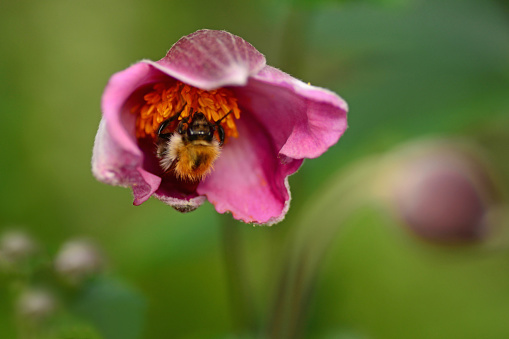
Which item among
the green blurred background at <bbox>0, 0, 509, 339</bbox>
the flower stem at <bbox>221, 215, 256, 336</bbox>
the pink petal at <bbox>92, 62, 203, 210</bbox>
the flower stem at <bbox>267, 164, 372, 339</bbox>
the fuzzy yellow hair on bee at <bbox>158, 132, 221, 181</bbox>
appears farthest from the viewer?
the green blurred background at <bbox>0, 0, 509, 339</bbox>

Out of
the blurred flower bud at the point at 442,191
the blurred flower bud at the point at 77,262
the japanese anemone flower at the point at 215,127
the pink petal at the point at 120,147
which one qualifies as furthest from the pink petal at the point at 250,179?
the blurred flower bud at the point at 442,191

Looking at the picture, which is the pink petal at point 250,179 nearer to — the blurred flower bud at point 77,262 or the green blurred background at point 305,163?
the blurred flower bud at point 77,262

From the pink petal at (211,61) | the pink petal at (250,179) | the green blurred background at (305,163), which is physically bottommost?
the green blurred background at (305,163)

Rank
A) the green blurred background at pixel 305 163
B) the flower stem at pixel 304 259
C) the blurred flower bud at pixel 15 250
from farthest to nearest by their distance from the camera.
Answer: the green blurred background at pixel 305 163 < the flower stem at pixel 304 259 < the blurred flower bud at pixel 15 250

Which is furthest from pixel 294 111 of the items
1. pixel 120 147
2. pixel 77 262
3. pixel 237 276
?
pixel 237 276

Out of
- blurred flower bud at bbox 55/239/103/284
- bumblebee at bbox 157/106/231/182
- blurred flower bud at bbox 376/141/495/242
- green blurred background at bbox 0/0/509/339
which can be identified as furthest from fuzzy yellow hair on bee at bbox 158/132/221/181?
blurred flower bud at bbox 376/141/495/242

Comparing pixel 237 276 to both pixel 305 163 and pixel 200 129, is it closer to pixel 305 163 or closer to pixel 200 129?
pixel 305 163

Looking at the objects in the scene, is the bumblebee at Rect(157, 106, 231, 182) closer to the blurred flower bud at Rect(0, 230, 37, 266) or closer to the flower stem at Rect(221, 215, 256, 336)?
the blurred flower bud at Rect(0, 230, 37, 266)
